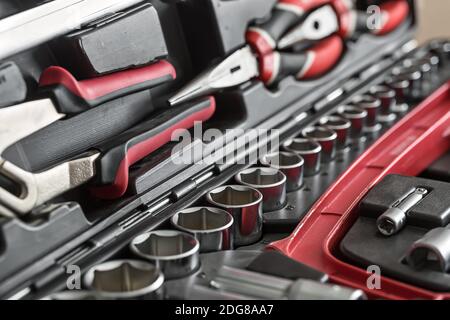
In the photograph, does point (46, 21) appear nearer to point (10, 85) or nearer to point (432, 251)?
point (10, 85)

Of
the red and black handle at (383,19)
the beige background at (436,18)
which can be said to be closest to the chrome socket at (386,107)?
the red and black handle at (383,19)

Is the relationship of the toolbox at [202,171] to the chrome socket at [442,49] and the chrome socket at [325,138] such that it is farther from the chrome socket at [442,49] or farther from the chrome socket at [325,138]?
the chrome socket at [442,49]

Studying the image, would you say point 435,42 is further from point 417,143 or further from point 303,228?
point 303,228

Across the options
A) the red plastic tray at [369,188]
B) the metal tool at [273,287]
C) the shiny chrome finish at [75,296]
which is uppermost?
the shiny chrome finish at [75,296]

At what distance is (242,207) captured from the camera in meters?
0.81

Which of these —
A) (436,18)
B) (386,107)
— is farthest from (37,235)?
(436,18)

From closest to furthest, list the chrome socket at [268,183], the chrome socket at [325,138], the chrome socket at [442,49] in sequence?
the chrome socket at [268,183] < the chrome socket at [325,138] < the chrome socket at [442,49]

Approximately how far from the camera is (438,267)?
728 mm

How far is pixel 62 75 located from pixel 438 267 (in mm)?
431

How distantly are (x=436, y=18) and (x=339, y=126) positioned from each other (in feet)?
3.00

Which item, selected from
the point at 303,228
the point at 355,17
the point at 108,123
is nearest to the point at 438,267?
the point at 303,228

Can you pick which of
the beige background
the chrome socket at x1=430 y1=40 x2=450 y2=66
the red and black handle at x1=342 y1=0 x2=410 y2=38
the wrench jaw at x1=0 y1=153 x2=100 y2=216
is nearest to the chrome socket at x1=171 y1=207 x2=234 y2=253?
the wrench jaw at x1=0 y1=153 x2=100 y2=216

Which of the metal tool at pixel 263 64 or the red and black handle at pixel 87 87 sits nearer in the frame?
the red and black handle at pixel 87 87

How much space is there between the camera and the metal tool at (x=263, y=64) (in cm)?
95
